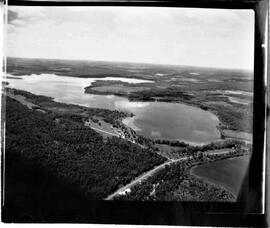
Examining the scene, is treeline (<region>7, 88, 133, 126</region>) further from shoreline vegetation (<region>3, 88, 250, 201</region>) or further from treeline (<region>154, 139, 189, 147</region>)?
treeline (<region>154, 139, 189, 147</region>)

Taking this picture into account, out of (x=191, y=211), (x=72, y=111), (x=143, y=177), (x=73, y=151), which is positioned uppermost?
(x=72, y=111)

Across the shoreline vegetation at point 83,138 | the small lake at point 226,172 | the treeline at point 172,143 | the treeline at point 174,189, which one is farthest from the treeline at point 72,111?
the small lake at point 226,172

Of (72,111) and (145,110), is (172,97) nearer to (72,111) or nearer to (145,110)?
(145,110)

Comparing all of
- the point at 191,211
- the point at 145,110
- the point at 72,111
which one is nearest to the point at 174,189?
the point at 191,211

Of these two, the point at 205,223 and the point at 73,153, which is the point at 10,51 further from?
the point at 205,223

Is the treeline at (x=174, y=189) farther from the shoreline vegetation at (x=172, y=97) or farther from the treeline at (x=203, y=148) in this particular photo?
the shoreline vegetation at (x=172, y=97)
